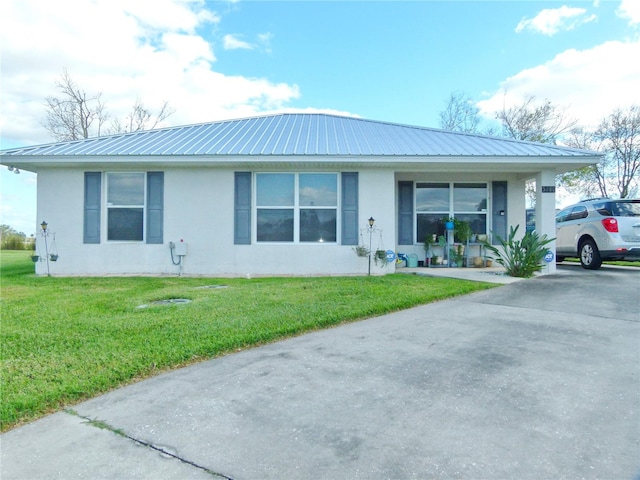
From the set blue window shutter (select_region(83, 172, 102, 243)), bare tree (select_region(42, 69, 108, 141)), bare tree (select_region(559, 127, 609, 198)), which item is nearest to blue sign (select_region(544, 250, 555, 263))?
blue window shutter (select_region(83, 172, 102, 243))

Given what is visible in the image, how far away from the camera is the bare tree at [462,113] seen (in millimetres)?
26922

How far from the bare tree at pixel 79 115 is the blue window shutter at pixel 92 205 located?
17.8 m

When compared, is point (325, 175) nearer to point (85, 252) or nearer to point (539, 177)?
point (539, 177)

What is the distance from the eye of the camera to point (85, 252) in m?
9.08

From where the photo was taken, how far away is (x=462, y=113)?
27250 mm

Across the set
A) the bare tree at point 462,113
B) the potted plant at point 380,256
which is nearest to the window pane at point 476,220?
the potted plant at point 380,256

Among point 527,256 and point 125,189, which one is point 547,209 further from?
point 125,189

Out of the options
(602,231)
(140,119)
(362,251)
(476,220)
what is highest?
(140,119)

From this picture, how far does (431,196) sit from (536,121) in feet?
65.4

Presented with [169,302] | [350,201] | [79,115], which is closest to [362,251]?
[350,201]

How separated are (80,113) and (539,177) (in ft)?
89.2

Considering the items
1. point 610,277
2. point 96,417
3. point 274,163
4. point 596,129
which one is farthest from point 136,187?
point 596,129

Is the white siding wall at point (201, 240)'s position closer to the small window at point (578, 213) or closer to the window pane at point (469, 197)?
the window pane at point (469, 197)

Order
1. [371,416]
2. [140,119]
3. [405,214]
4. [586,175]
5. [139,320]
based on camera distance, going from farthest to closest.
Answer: [140,119] < [586,175] < [405,214] < [139,320] < [371,416]
